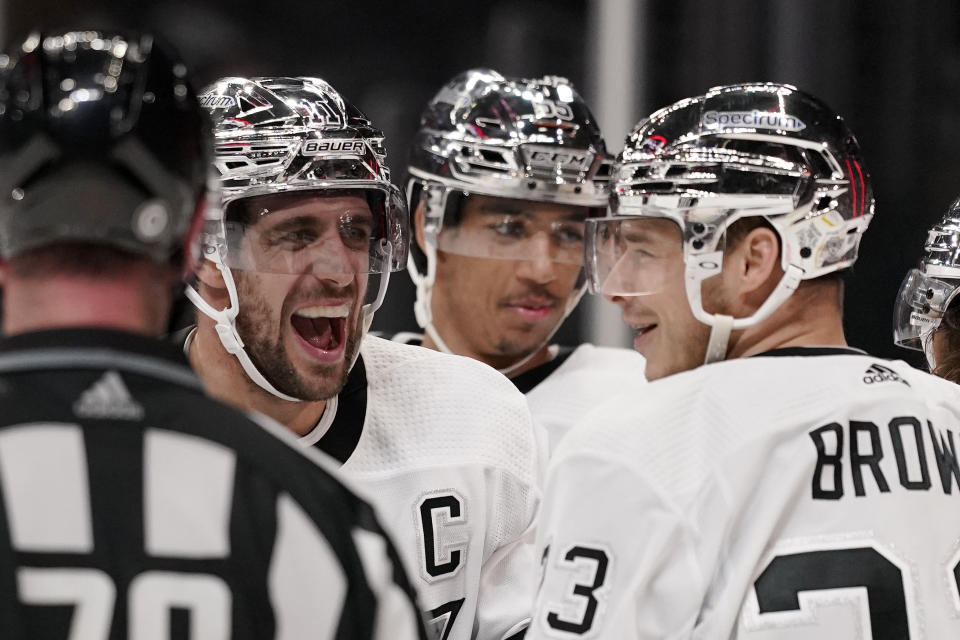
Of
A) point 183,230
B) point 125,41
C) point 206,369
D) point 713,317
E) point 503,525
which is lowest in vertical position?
point 503,525

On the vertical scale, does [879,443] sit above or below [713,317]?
below

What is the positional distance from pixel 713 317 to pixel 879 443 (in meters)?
0.37

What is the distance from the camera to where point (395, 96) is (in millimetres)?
5133

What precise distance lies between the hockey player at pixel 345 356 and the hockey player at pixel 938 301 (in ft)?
2.71

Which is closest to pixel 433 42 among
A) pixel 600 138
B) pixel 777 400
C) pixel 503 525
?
pixel 600 138

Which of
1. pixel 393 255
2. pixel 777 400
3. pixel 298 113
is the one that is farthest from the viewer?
pixel 393 255

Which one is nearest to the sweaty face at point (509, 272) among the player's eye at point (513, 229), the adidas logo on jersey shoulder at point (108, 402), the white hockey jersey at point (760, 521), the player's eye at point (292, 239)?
the player's eye at point (513, 229)

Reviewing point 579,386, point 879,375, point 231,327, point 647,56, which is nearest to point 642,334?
point 879,375

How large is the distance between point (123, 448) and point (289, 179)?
122cm

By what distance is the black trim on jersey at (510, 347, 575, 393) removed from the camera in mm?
3416

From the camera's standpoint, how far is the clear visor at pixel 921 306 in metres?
2.59

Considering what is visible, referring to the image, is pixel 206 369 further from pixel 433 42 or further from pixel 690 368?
pixel 433 42

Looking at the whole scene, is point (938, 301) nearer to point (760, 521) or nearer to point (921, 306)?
point (921, 306)

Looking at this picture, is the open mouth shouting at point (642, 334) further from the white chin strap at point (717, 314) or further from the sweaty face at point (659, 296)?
the white chin strap at point (717, 314)
